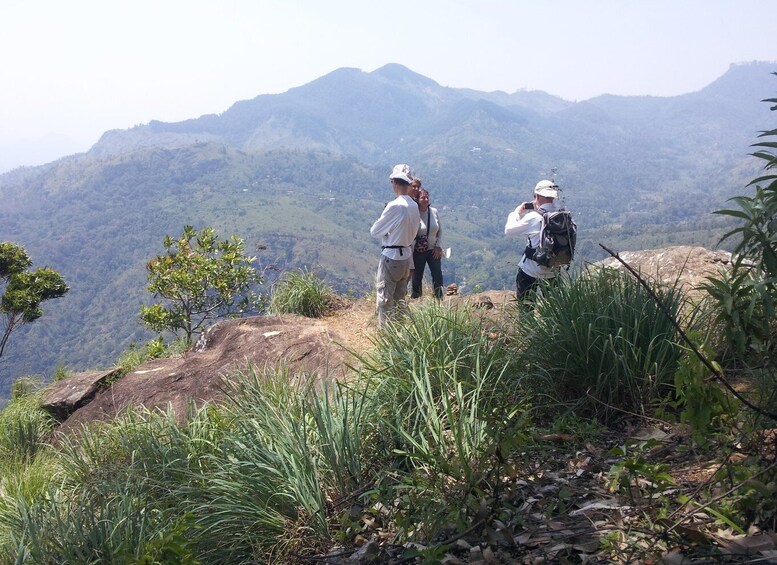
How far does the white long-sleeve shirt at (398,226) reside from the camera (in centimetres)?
645

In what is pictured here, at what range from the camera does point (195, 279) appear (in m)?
11.5

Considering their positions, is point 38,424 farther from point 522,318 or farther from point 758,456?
point 758,456

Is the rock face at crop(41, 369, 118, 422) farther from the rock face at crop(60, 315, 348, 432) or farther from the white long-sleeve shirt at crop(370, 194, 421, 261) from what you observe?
the white long-sleeve shirt at crop(370, 194, 421, 261)

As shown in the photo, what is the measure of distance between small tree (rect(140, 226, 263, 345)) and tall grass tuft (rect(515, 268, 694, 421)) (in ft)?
28.0

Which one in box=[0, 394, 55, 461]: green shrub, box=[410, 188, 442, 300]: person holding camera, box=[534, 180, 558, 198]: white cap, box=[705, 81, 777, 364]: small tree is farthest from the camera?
box=[410, 188, 442, 300]: person holding camera

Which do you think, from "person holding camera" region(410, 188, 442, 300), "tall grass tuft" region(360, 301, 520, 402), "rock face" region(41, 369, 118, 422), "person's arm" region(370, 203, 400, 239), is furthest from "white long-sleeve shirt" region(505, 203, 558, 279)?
"rock face" region(41, 369, 118, 422)

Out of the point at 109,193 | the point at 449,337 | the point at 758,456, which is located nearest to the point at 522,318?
the point at 449,337

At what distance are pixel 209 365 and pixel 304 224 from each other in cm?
14679

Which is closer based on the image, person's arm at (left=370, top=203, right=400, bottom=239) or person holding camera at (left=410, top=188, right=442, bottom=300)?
person's arm at (left=370, top=203, right=400, bottom=239)

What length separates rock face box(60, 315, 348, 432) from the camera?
22.0 feet

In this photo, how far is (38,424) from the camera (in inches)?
311

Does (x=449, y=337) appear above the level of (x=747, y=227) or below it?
below

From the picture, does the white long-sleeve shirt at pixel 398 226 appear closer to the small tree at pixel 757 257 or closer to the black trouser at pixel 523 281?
the black trouser at pixel 523 281

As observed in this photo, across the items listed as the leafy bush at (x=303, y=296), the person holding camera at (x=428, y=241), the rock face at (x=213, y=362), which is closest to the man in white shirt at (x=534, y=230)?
the person holding camera at (x=428, y=241)
